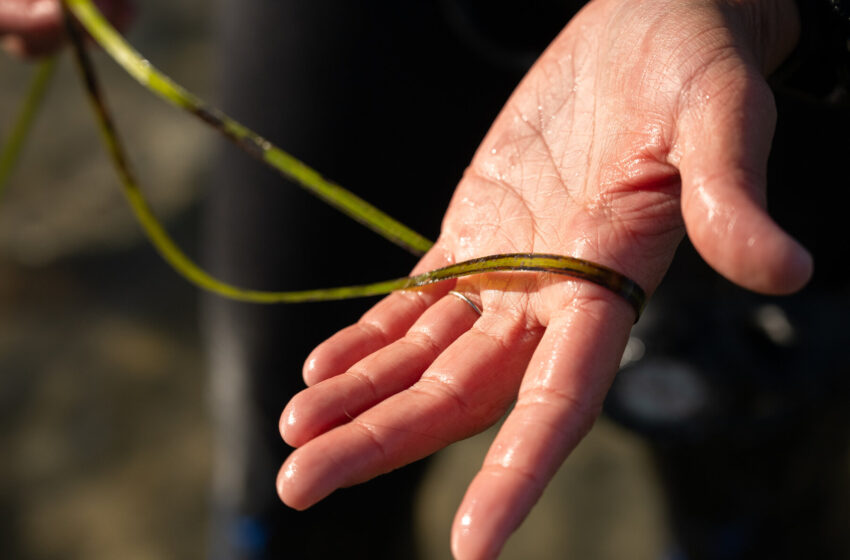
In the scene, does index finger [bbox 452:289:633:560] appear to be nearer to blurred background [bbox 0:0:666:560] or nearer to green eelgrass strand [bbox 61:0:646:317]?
green eelgrass strand [bbox 61:0:646:317]

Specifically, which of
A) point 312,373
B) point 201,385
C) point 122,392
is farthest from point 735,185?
point 122,392

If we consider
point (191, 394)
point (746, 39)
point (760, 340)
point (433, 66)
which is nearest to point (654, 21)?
point (746, 39)

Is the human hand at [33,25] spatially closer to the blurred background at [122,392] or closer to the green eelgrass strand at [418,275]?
the green eelgrass strand at [418,275]

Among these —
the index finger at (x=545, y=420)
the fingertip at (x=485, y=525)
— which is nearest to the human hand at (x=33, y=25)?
the index finger at (x=545, y=420)

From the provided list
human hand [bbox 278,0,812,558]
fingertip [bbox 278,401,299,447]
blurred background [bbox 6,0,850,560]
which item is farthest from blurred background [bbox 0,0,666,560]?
fingertip [bbox 278,401,299,447]

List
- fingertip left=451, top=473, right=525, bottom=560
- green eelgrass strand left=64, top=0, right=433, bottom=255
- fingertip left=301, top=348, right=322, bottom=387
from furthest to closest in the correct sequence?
green eelgrass strand left=64, top=0, right=433, bottom=255 < fingertip left=301, top=348, right=322, bottom=387 < fingertip left=451, top=473, right=525, bottom=560

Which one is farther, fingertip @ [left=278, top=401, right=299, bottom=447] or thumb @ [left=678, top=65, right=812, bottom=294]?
fingertip @ [left=278, top=401, right=299, bottom=447]
